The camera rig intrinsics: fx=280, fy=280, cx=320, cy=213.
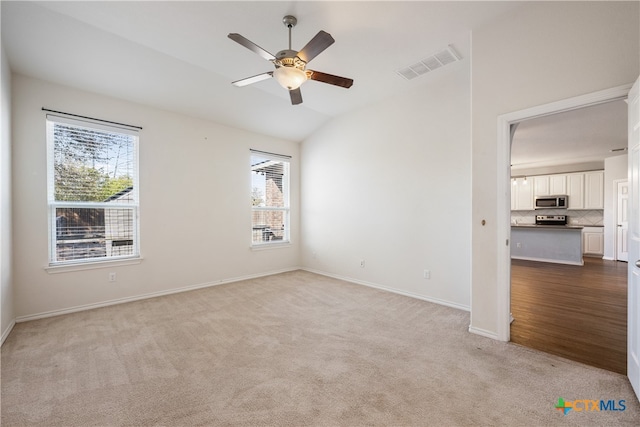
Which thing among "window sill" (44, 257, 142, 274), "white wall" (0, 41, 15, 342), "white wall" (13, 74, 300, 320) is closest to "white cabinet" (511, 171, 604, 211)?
"white wall" (13, 74, 300, 320)

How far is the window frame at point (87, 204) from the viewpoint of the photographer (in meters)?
3.40

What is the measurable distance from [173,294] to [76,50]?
3.29 meters

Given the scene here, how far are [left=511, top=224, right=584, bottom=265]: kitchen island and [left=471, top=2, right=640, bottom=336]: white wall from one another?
5384 mm

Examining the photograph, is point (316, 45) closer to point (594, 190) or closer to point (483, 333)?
point (483, 333)

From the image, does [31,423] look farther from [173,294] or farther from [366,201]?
[366,201]

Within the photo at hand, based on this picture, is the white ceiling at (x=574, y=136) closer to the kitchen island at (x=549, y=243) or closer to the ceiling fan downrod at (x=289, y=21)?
the kitchen island at (x=549, y=243)

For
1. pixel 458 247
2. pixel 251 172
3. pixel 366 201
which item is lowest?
pixel 458 247

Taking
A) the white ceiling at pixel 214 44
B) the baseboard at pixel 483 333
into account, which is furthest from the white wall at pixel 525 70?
the white ceiling at pixel 214 44

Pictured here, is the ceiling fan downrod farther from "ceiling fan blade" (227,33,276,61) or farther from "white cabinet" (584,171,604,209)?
"white cabinet" (584,171,604,209)

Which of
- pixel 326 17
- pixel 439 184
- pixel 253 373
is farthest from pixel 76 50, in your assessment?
pixel 439 184

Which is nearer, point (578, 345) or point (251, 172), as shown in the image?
point (578, 345)

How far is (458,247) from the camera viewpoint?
3.72 metres

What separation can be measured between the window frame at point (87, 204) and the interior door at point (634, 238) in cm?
521

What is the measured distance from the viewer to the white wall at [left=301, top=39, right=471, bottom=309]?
3.70 m
